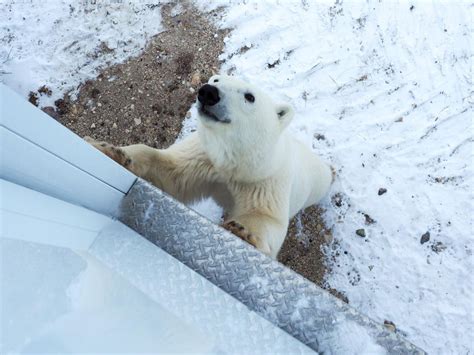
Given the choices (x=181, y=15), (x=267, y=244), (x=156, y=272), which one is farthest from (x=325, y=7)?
(x=156, y=272)

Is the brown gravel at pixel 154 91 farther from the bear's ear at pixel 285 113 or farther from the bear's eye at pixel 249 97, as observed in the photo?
the bear's eye at pixel 249 97

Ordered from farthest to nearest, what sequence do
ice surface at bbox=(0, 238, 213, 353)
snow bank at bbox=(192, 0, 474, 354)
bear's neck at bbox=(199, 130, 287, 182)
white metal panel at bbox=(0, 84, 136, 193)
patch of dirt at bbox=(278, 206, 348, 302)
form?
patch of dirt at bbox=(278, 206, 348, 302) < snow bank at bbox=(192, 0, 474, 354) < bear's neck at bbox=(199, 130, 287, 182) < white metal panel at bbox=(0, 84, 136, 193) < ice surface at bbox=(0, 238, 213, 353)

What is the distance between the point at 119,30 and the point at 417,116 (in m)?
2.85

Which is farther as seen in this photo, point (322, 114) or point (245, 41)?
point (245, 41)

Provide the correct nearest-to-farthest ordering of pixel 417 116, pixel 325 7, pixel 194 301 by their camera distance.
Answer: pixel 194 301, pixel 417 116, pixel 325 7

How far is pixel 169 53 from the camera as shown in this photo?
455 cm

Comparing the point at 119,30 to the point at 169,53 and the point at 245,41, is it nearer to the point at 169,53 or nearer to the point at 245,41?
the point at 169,53

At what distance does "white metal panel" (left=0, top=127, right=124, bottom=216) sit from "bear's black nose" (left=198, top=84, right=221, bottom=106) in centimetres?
72

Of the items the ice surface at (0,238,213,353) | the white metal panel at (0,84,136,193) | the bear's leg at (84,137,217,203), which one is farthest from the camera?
the bear's leg at (84,137,217,203)

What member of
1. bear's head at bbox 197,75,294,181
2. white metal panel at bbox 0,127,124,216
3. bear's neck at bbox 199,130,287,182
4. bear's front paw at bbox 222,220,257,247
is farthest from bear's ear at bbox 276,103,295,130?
white metal panel at bbox 0,127,124,216

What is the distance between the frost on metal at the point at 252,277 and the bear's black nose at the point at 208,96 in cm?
61

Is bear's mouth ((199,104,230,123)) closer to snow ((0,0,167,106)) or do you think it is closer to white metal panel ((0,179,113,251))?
white metal panel ((0,179,113,251))

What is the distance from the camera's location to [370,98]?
13.9 ft

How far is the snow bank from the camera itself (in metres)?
3.70
